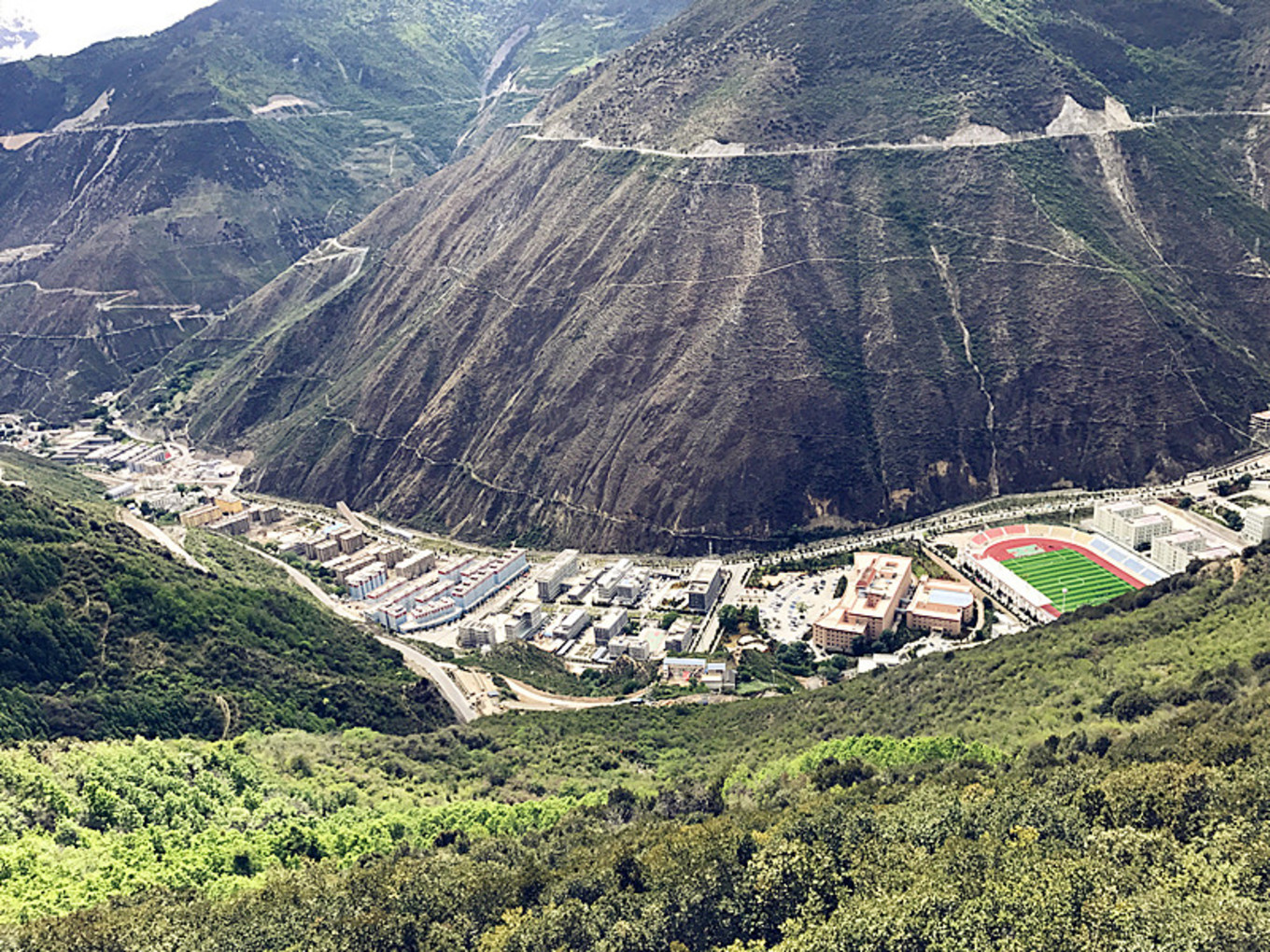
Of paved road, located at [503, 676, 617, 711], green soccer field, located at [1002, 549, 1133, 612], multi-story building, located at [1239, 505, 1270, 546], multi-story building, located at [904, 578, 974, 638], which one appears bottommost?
paved road, located at [503, 676, 617, 711]

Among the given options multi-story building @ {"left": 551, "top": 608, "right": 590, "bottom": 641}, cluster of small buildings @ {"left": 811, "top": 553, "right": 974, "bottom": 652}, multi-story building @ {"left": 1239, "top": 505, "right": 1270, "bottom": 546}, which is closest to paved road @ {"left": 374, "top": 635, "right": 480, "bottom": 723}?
multi-story building @ {"left": 551, "top": 608, "right": 590, "bottom": 641}

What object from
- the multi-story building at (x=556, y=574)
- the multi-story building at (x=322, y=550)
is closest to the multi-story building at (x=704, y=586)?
the multi-story building at (x=556, y=574)

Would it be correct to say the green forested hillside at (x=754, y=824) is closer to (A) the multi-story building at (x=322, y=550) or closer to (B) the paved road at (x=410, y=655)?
(B) the paved road at (x=410, y=655)

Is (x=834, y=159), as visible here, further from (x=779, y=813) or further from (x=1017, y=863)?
(x=1017, y=863)

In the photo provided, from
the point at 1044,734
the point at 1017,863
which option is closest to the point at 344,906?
the point at 1017,863

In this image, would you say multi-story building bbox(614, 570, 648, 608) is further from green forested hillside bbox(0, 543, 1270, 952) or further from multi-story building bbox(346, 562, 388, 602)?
green forested hillside bbox(0, 543, 1270, 952)

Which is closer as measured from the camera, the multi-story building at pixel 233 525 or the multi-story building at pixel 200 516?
the multi-story building at pixel 200 516

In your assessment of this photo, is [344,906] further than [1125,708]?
No
